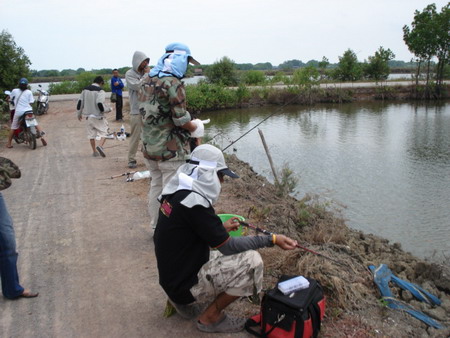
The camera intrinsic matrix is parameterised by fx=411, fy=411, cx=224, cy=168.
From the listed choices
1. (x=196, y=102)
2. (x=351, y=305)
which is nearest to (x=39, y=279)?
(x=351, y=305)

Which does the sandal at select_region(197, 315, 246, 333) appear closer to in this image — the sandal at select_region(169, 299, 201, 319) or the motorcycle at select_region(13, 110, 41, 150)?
the sandal at select_region(169, 299, 201, 319)

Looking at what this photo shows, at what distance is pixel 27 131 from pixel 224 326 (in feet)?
28.7

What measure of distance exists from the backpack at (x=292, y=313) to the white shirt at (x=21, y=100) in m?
8.53

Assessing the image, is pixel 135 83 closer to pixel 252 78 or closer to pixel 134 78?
pixel 134 78

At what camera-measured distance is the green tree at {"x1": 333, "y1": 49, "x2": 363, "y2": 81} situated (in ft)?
112

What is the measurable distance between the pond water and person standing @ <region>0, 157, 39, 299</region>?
232 inches

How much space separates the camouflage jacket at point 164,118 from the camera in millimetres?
3928

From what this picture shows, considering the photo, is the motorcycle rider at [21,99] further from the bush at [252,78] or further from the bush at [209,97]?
the bush at [252,78]

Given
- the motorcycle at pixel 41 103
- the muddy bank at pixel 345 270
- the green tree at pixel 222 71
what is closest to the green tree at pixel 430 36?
the green tree at pixel 222 71

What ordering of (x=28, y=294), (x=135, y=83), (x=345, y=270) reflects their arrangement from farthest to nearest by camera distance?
(x=135, y=83)
(x=345, y=270)
(x=28, y=294)

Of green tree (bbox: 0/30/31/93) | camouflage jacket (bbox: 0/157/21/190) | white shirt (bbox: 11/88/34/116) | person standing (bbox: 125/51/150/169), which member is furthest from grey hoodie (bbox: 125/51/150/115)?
green tree (bbox: 0/30/31/93)

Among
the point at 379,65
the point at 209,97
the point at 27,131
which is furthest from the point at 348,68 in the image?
the point at 27,131

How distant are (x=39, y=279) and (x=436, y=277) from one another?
14.8 ft

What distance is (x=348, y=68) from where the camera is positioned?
34156mm
